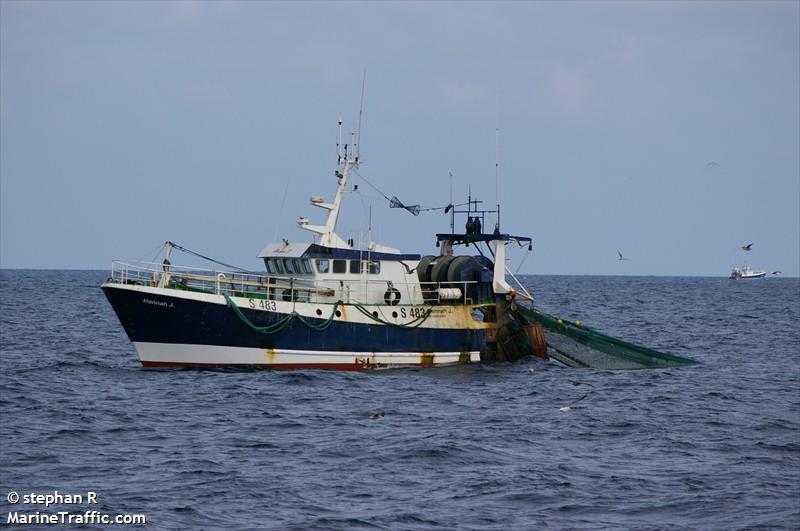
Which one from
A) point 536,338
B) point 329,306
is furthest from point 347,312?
point 536,338

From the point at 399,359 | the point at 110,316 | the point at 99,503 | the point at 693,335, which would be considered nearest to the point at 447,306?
the point at 399,359

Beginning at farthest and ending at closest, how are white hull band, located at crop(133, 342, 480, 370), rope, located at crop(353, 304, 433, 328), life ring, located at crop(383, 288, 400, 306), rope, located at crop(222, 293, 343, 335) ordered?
life ring, located at crop(383, 288, 400, 306)
rope, located at crop(353, 304, 433, 328)
white hull band, located at crop(133, 342, 480, 370)
rope, located at crop(222, 293, 343, 335)

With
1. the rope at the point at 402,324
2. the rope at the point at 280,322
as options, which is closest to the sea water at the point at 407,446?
the rope at the point at 280,322

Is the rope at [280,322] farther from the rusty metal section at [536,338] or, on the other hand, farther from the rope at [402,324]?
the rusty metal section at [536,338]

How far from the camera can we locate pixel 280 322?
112 ft

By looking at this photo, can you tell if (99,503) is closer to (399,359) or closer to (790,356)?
(399,359)

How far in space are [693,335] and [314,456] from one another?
40507 mm

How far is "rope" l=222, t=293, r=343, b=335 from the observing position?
33406mm

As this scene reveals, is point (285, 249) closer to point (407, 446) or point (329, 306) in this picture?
point (329, 306)

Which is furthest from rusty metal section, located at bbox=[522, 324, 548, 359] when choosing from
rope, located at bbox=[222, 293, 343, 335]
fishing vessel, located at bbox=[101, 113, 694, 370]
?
rope, located at bbox=[222, 293, 343, 335]

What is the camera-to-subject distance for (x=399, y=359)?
36.7 meters

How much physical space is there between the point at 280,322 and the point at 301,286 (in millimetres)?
2465

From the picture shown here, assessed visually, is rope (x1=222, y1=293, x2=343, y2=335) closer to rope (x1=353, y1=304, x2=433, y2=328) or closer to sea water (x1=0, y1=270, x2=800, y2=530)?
rope (x1=353, y1=304, x2=433, y2=328)

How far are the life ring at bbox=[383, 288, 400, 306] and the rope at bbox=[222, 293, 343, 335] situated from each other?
249 centimetres
